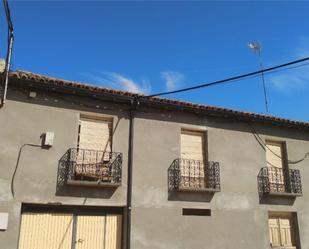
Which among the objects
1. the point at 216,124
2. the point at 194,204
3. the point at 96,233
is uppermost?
the point at 216,124

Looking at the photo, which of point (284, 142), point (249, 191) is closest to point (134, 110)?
point (249, 191)

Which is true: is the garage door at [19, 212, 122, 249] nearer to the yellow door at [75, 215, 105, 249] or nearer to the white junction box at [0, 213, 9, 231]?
the yellow door at [75, 215, 105, 249]

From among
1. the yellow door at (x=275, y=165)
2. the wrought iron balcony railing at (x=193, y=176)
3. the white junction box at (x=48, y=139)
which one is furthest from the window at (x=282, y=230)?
the white junction box at (x=48, y=139)

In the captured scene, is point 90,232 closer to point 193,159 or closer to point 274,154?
point 193,159

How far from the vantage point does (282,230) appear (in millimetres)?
13719

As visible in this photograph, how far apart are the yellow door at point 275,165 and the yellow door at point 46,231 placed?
7108mm

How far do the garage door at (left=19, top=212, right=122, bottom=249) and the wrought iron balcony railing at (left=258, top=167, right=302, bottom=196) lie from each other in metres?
5.22

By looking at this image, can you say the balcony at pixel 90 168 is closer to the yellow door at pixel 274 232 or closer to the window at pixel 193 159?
the window at pixel 193 159

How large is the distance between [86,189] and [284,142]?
7818 millimetres

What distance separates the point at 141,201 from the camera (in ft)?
38.2

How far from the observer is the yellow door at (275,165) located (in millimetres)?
14050

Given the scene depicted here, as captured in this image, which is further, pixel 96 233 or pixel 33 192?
pixel 96 233

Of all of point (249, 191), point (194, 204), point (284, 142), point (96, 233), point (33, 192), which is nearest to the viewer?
point (33, 192)

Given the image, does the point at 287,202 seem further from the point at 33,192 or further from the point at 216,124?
the point at 33,192
